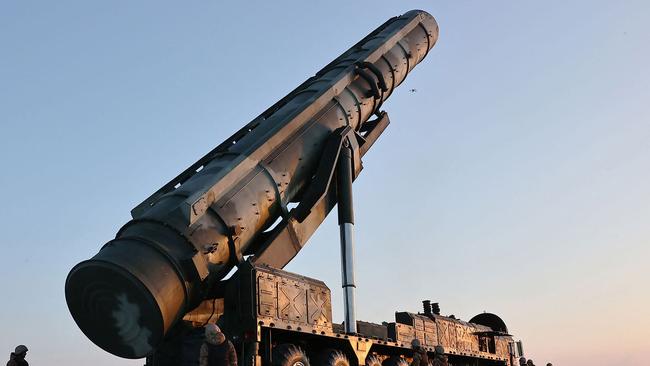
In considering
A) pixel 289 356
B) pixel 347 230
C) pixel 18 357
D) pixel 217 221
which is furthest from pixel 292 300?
pixel 18 357

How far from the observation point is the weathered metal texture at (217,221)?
9.50 metres

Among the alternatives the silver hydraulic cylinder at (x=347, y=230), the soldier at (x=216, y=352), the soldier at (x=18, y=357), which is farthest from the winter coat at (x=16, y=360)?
the silver hydraulic cylinder at (x=347, y=230)

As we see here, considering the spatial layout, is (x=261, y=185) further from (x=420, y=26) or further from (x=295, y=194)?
(x=420, y=26)

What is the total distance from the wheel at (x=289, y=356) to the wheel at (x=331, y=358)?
0.61 meters

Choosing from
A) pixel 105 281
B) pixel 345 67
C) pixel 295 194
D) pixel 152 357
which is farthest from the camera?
pixel 345 67

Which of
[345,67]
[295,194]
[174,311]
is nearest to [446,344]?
[295,194]

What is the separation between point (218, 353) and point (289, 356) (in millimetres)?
3256

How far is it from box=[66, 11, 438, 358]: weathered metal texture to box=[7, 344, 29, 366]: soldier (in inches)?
46.9

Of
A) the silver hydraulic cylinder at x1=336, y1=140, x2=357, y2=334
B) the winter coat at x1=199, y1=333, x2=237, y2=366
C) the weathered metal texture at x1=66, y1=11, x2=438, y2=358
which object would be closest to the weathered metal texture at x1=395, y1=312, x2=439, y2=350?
the silver hydraulic cylinder at x1=336, y1=140, x2=357, y2=334

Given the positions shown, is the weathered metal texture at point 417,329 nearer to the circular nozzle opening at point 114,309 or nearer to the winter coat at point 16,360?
the circular nozzle opening at point 114,309

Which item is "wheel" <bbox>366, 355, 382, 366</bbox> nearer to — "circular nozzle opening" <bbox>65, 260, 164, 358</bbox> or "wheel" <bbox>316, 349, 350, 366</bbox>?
"wheel" <bbox>316, 349, 350, 366</bbox>

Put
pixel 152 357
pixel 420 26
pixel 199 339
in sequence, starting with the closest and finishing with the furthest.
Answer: pixel 199 339, pixel 152 357, pixel 420 26

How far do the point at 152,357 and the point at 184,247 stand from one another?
7.28ft

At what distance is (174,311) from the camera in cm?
975
